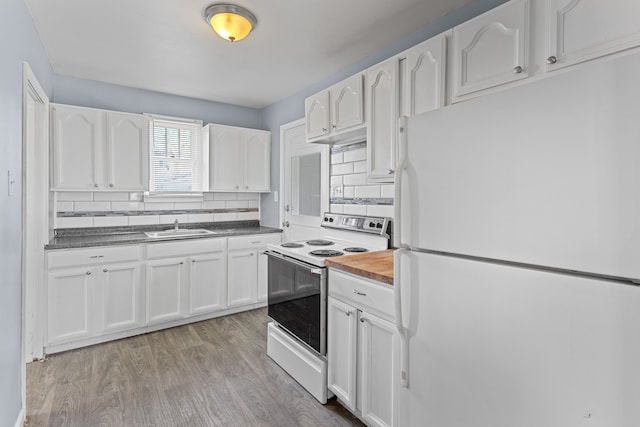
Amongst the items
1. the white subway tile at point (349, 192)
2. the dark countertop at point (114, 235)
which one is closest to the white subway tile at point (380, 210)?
the white subway tile at point (349, 192)

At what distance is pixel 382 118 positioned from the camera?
2221 mm

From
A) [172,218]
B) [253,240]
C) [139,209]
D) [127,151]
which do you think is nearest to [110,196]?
[139,209]

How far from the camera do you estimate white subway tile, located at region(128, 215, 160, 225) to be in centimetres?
365

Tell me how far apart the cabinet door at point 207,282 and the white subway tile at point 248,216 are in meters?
0.87

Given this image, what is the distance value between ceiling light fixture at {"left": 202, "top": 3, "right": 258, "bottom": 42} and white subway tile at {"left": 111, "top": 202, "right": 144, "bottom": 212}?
224cm

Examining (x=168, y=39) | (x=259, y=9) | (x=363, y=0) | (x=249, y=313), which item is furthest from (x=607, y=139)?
(x=249, y=313)

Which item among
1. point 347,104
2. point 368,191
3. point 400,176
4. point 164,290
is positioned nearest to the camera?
point 400,176

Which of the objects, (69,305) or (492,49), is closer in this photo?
(492,49)

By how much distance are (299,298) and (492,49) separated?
1.83m

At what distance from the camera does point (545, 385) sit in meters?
1.02

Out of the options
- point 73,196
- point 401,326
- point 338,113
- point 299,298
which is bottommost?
point 299,298

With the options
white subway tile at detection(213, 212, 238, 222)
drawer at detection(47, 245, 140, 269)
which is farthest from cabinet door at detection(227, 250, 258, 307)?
drawer at detection(47, 245, 140, 269)

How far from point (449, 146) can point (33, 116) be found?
320cm

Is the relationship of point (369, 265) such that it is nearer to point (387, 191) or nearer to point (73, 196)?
point (387, 191)
